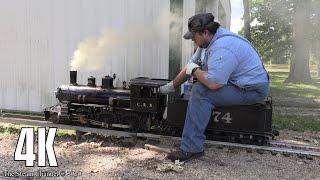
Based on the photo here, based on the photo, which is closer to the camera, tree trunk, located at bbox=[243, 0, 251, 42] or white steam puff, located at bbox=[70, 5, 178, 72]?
white steam puff, located at bbox=[70, 5, 178, 72]

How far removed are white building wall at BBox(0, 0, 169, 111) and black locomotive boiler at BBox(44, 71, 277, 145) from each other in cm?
209

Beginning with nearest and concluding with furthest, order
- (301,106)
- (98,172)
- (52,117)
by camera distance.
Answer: (98,172) < (52,117) < (301,106)

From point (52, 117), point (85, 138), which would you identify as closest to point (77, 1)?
point (52, 117)

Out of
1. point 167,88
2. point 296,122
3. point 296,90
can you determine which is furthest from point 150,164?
point 296,90

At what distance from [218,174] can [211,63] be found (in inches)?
57.0

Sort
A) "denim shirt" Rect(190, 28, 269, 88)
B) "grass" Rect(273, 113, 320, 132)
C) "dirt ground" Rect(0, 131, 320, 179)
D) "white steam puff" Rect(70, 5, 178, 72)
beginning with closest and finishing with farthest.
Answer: "dirt ground" Rect(0, 131, 320, 179)
"denim shirt" Rect(190, 28, 269, 88)
"grass" Rect(273, 113, 320, 132)
"white steam puff" Rect(70, 5, 178, 72)

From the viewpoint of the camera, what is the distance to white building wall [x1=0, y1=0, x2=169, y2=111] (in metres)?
9.89

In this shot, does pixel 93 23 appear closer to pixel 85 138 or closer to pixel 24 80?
pixel 24 80

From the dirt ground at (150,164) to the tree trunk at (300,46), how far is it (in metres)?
24.1

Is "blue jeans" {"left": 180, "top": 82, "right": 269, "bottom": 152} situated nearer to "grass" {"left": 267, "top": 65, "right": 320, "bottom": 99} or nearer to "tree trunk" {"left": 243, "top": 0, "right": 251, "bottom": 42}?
"grass" {"left": 267, "top": 65, "right": 320, "bottom": 99}

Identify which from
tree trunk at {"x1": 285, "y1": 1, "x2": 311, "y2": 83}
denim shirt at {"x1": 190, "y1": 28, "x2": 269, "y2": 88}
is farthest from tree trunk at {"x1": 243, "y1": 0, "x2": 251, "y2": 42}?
denim shirt at {"x1": 190, "y1": 28, "x2": 269, "y2": 88}

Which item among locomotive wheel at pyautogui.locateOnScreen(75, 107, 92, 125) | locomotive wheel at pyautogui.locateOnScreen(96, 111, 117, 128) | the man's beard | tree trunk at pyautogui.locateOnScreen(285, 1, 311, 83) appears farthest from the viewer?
tree trunk at pyautogui.locateOnScreen(285, 1, 311, 83)

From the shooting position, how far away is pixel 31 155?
20.6 feet

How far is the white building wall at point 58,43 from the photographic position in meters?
9.89
